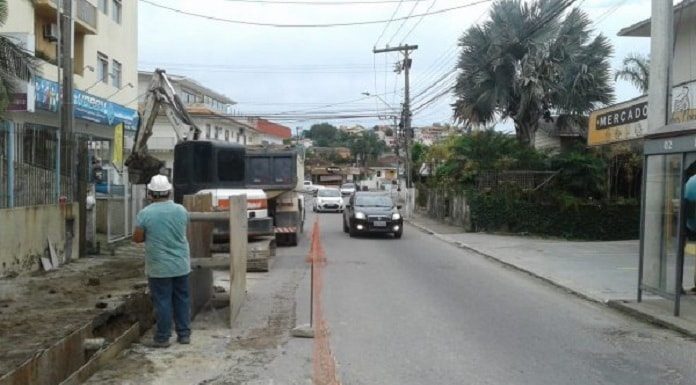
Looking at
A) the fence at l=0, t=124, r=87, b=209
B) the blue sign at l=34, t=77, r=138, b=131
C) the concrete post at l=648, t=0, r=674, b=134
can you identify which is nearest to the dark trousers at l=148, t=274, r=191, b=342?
the fence at l=0, t=124, r=87, b=209

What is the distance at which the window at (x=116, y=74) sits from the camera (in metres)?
28.9

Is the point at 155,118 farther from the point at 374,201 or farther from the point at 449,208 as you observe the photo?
the point at 449,208

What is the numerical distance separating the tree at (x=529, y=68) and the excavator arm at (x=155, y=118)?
14.7m

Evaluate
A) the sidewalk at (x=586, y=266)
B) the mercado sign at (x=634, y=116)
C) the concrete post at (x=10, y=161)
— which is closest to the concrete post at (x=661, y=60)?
the sidewalk at (x=586, y=266)

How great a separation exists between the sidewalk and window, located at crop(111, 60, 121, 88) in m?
14.3

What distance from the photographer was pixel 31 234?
42.9 ft

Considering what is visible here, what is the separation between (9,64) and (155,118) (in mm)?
6658

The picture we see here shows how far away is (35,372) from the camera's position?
566 centimetres

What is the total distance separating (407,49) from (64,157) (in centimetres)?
3317

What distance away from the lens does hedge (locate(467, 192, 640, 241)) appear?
25.0 metres

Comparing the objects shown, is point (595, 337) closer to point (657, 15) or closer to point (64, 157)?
point (657, 15)

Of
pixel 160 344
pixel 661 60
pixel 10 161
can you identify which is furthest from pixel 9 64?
pixel 661 60

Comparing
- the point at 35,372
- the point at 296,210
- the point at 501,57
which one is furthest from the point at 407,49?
the point at 35,372

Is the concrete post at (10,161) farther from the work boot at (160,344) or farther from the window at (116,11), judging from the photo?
the window at (116,11)
